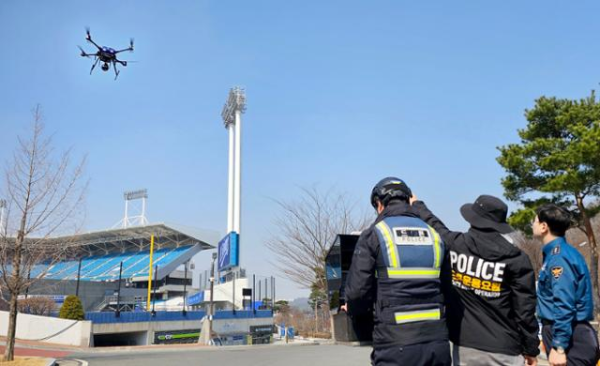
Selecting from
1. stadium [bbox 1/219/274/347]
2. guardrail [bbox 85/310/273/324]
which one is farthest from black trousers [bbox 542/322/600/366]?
guardrail [bbox 85/310/273/324]

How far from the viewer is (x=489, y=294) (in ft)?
10.1

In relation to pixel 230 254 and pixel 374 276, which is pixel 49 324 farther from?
pixel 374 276

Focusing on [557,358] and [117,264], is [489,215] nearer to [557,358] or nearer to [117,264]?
[557,358]

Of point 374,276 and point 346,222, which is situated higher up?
point 346,222

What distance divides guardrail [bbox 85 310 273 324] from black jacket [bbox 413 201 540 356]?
2890 cm

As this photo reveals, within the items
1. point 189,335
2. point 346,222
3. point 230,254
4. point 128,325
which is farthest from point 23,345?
point 230,254

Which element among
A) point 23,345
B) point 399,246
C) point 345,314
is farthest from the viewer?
point 23,345

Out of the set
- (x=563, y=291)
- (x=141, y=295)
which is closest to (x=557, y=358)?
(x=563, y=291)

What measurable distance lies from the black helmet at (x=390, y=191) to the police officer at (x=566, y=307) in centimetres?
134

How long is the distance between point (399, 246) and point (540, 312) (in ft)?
5.26

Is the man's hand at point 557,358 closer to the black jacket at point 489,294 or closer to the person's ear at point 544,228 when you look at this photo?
the black jacket at point 489,294

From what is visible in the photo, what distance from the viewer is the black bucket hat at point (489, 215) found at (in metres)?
3.19

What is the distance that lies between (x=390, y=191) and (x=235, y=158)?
47039 mm

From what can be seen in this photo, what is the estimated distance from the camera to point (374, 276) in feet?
8.70
